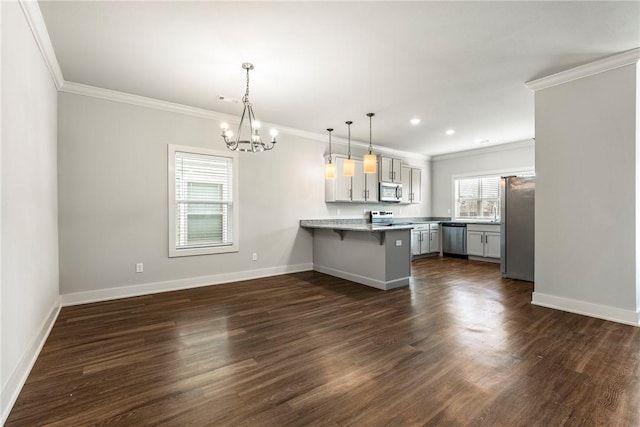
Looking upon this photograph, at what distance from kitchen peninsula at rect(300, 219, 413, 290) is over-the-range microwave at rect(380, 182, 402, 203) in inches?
79.8

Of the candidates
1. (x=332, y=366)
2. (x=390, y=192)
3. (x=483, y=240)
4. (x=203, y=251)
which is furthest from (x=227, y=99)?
(x=483, y=240)

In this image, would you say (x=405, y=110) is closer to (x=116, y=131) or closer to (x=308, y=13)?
(x=308, y=13)

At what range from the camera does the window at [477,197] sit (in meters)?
7.02

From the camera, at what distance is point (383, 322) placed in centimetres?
302

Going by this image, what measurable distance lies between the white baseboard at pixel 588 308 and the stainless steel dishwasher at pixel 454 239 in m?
3.53

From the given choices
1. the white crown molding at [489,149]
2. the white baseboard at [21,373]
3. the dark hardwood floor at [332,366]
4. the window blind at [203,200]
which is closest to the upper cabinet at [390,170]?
the white crown molding at [489,149]

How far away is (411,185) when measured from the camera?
748 cm

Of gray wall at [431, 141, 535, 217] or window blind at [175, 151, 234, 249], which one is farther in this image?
gray wall at [431, 141, 535, 217]

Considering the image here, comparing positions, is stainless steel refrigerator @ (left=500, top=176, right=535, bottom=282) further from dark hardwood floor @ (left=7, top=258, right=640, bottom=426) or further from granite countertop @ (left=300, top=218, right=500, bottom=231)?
granite countertop @ (left=300, top=218, right=500, bottom=231)

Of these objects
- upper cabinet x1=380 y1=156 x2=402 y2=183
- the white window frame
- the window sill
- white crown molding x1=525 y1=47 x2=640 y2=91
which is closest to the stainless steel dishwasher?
the white window frame

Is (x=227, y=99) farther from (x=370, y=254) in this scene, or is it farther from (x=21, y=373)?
(x=21, y=373)

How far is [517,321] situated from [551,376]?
1.10m

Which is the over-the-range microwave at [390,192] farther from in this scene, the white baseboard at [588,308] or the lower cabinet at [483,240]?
the white baseboard at [588,308]

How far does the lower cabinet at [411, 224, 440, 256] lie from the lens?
6922 mm
